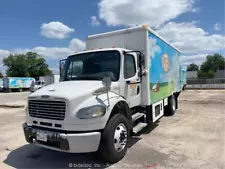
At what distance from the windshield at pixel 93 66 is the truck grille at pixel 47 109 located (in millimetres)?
1240

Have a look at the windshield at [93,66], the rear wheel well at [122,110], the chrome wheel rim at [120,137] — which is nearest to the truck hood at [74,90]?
the windshield at [93,66]

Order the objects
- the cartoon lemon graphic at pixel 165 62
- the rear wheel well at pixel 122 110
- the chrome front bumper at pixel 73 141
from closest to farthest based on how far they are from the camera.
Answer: the chrome front bumper at pixel 73 141 → the rear wheel well at pixel 122 110 → the cartoon lemon graphic at pixel 165 62

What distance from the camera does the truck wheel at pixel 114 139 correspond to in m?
3.97

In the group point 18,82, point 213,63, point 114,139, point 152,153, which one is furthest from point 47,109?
point 213,63

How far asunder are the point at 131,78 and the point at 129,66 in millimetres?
313

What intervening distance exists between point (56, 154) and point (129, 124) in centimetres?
191

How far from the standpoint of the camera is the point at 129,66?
17.2 feet

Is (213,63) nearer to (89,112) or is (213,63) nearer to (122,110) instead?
(122,110)

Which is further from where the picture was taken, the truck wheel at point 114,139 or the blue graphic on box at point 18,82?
the blue graphic on box at point 18,82

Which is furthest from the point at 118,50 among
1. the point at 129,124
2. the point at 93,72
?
the point at 129,124

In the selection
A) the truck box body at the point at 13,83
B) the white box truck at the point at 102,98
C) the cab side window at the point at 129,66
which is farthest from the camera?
the truck box body at the point at 13,83

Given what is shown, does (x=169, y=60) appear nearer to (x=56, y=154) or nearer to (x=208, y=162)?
(x=208, y=162)

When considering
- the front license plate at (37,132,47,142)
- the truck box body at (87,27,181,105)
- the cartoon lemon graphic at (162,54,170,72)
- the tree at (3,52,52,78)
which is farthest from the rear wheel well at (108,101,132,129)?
the tree at (3,52,52,78)

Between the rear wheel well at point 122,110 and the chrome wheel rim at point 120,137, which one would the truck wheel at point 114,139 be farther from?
the rear wheel well at point 122,110
